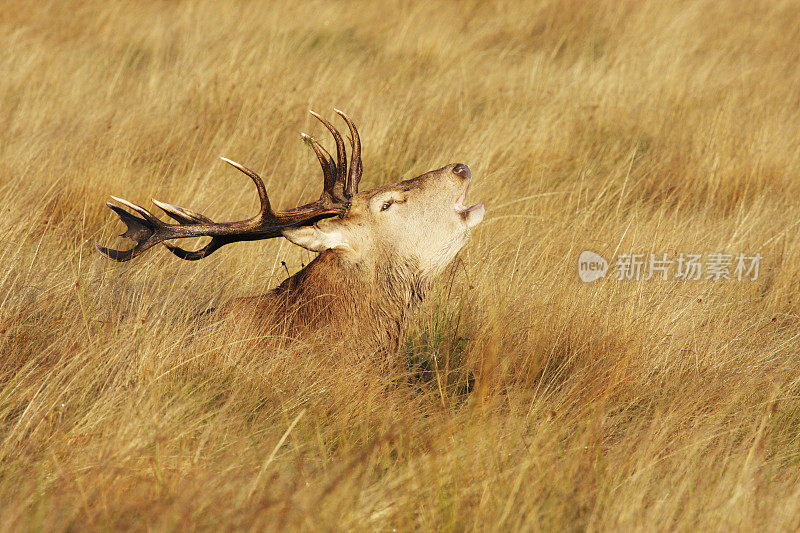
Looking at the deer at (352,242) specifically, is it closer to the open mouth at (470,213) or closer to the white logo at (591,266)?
the open mouth at (470,213)

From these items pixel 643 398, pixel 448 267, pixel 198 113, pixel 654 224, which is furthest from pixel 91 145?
pixel 643 398

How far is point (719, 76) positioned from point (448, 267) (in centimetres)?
442

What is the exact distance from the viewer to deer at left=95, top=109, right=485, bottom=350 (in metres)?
3.65

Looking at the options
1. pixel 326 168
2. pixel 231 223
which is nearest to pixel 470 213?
pixel 326 168

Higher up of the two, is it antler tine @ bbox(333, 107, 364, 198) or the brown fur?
antler tine @ bbox(333, 107, 364, 198)

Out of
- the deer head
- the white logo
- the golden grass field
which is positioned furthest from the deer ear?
the white logo

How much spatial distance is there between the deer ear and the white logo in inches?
51.9

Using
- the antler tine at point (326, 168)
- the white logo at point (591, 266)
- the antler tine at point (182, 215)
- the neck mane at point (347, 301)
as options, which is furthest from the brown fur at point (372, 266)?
the white logo at point (591, 266)

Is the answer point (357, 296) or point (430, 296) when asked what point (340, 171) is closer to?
point (357, 296)

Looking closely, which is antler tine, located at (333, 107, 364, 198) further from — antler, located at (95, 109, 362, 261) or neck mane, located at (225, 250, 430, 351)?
neck mane, located at (225, 250, 430, 351)

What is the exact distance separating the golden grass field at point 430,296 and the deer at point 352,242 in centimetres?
19

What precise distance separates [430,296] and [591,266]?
1105 millimetres

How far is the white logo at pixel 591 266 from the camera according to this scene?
4.38 metres

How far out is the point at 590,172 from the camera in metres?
5.84
